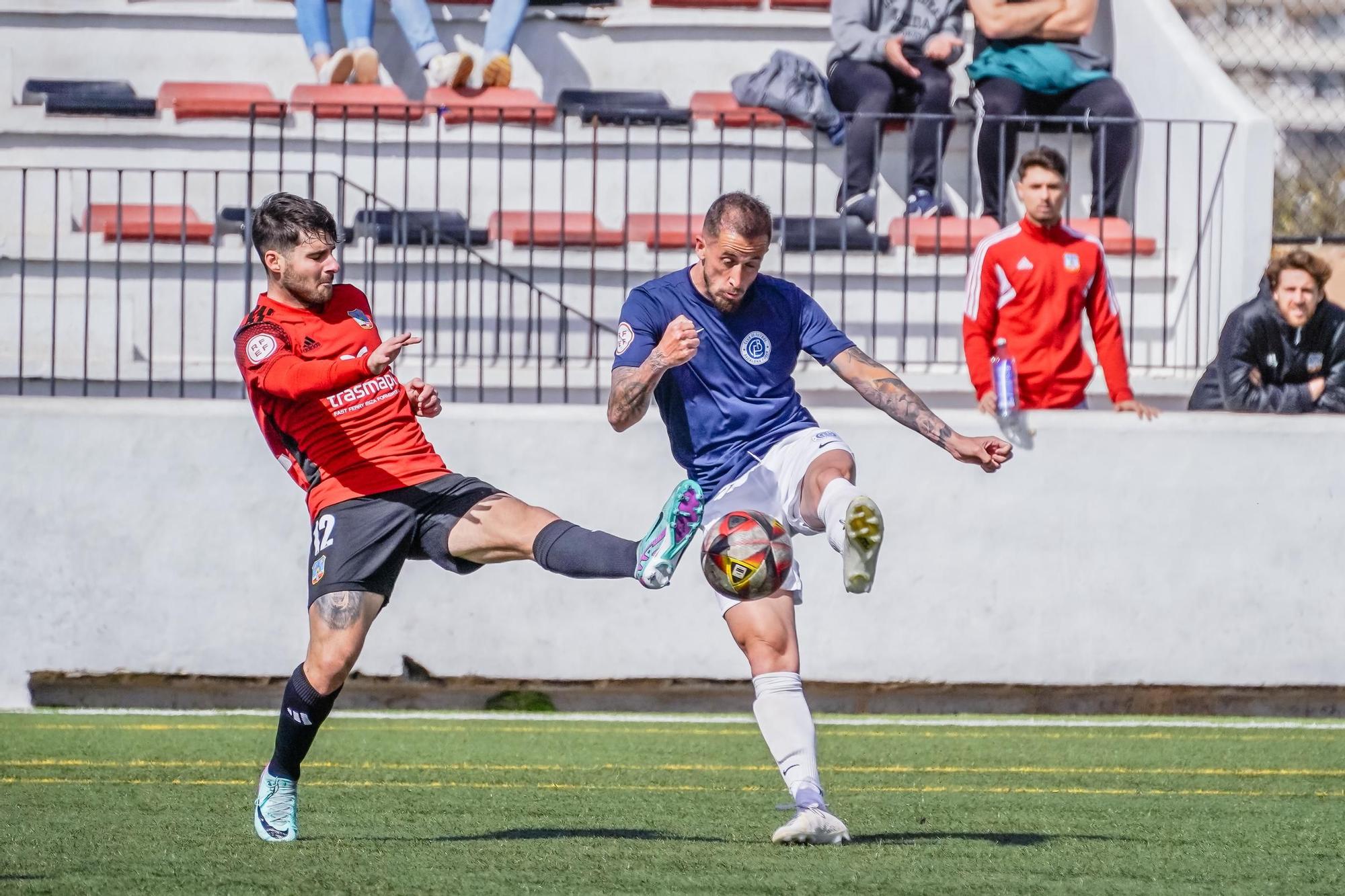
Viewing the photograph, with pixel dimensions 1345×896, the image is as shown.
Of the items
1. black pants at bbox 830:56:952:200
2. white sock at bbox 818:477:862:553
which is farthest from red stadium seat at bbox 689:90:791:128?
white sock at bbox 818:477:862:553

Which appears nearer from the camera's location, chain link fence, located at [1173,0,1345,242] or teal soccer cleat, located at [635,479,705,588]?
teal soccer cleat, located at [635,479,705,588]

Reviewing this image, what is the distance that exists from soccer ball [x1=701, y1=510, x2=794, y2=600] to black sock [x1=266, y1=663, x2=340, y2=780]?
4.25 feet

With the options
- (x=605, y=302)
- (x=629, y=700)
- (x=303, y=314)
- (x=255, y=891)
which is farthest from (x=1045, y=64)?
(x=255, y=891)

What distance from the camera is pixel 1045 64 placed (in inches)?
529

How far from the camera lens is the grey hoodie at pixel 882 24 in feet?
44.4

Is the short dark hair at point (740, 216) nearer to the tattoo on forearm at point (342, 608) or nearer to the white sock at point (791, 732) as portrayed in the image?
the white sock at point (791, 732)

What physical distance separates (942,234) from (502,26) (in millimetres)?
4002

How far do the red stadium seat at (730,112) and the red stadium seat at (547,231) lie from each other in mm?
1049

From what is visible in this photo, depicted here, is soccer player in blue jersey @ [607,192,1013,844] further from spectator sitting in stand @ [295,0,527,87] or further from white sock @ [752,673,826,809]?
spectator sitting in stand @ [295,0,527,87]

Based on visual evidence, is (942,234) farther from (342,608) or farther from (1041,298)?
(342,608)

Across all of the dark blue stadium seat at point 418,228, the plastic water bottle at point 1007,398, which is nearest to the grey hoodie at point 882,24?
the dark blue stadium seat at point 418,228

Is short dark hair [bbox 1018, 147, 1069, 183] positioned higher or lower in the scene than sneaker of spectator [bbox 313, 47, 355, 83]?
lower

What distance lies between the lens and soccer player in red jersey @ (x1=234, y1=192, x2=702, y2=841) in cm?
592

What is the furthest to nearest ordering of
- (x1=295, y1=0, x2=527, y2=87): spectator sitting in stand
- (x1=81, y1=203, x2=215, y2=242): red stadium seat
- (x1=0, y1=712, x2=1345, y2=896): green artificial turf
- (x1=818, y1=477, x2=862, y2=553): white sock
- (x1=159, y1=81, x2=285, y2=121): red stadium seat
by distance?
(x1=295, y1=0, x2=527, y2=87): spectator sitting in stand
(x1=159, y1=81, x2=285, y2=121): red stadium seat
(x1=81, y1=203, x2=215, y2=242): red stadium seat
(x1=818, y1=477, x2=862, y2=553): white sock
(x1=0, y1=712, x2=1345, y2=896): green artificial turf
